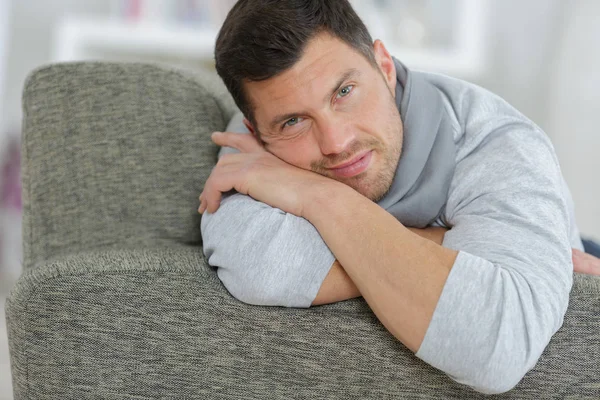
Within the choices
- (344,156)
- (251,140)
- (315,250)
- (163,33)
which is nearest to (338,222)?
(315,250)

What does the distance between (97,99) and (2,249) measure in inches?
77.5

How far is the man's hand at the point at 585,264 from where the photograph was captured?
48.3 inches

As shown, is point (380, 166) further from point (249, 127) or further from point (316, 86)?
point (249, 127)

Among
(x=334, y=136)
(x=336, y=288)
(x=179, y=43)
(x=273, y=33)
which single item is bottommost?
(x=179, y=43)

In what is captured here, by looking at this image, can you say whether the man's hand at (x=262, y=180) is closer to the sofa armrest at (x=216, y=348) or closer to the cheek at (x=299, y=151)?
the cheek at (x=299, y=151)

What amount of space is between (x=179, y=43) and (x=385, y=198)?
6.25ft

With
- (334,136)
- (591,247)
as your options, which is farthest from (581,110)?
(334,136)

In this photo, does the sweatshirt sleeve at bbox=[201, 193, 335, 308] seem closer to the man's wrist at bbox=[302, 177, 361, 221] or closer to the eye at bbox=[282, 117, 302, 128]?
the man's wrist at bbox=[302, 177, 361, 221]

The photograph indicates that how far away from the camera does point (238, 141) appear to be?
1.33 meters

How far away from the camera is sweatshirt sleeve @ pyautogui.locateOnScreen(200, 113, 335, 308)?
985 millimetres

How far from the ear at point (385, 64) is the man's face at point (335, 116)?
0.21 feet

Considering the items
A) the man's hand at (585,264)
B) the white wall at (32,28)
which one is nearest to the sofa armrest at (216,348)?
the man's hand at (585,264)

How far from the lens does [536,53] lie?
3246 millimetres

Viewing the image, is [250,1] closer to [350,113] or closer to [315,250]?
[350,113]
